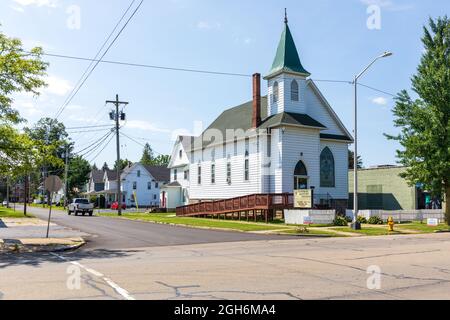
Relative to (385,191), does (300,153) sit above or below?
above

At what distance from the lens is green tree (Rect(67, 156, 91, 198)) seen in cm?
10944

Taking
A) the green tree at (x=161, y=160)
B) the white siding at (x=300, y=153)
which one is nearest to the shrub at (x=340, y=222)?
the white siding at (x=300, y=153)

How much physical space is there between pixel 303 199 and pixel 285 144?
614 cm

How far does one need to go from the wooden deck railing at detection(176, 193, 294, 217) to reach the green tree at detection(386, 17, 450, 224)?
8.50m

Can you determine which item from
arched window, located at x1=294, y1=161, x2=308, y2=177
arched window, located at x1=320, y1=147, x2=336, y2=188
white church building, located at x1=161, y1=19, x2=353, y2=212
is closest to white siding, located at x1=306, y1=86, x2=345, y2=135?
white church building, located at x1=161, y1=19, x2=353, y2=212

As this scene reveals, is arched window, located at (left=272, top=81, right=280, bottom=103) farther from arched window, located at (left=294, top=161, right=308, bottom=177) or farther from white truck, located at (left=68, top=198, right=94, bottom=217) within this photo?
white truck, located at (left=68, top=198, right=94, bottom=217)

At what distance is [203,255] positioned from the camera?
48.9 ft

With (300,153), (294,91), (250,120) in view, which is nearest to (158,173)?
(250,120)

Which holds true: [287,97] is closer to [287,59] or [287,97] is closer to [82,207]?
[287,59]

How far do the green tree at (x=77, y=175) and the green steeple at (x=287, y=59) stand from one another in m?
81.2

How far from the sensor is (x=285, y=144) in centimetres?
3538

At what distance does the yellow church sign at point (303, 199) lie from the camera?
98.4 feet

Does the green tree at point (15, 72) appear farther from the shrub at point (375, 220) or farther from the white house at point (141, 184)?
the white house at point (141, 184)

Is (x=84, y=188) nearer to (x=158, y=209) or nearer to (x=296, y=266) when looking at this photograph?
(x=158, y=209)
